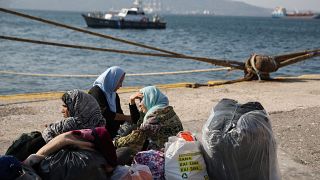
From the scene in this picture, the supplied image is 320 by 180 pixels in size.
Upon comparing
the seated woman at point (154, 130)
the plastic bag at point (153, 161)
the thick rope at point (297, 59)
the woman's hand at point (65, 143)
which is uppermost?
the woman's hand at point (65, 143)

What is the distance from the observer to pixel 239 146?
3.26 metres

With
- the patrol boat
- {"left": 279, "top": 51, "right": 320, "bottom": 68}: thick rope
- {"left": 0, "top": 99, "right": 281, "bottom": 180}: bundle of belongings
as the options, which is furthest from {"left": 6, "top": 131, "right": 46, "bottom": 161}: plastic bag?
the patrol boat

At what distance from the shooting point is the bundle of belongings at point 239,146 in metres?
3.27

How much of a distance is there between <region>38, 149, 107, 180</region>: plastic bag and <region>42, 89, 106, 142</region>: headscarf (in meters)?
0.41

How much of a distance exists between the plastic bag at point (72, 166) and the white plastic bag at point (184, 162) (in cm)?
56

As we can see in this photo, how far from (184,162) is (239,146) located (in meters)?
0.39

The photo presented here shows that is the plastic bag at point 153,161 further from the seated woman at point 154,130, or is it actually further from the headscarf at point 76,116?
the headscarf at point 76,116

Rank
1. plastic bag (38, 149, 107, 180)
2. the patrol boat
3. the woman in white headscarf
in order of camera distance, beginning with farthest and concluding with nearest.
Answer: the patrol boat → the woman in white headscarf → plastic bag (38, 149, 107, 180)

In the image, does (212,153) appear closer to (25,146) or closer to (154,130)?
(154,130)

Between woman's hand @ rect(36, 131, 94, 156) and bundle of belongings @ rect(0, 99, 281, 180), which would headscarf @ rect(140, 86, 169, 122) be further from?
woman's hand @ rect(36, 131, 94, 156)

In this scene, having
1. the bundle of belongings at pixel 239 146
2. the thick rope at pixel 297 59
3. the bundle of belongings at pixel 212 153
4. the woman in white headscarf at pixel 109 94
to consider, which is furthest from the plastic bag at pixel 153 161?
the thick rope at pixel 297 59

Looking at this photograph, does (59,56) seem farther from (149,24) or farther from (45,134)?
(149,24)

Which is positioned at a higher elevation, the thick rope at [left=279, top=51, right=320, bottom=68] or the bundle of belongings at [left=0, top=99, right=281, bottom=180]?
the bundle of belongings at [left=0, top=99, right=281, bottom=180]

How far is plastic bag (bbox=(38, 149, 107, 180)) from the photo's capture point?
2852 millimetres
